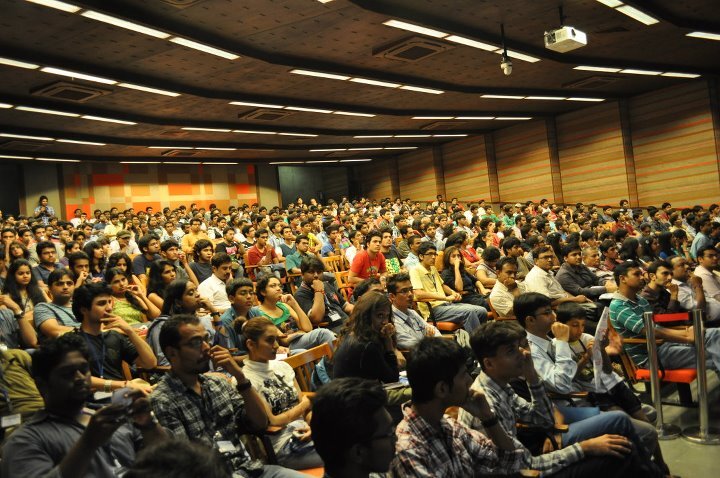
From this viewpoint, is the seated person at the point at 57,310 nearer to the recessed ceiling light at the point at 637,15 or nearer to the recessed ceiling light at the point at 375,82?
the recessed ceiling light at the point at 375,82

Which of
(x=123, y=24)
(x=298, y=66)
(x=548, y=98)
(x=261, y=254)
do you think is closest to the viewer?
(x=123, y=24)

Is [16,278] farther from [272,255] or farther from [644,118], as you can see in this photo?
[644,118]

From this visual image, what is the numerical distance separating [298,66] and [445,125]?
23.5ft

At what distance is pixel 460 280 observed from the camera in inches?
222

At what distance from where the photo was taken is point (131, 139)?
11906 millimetres

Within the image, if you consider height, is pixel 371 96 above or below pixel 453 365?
above

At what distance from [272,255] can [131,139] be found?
6.35 metres

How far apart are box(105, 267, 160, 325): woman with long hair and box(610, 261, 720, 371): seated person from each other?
3459 mm

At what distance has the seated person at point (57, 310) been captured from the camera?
3.36 metres

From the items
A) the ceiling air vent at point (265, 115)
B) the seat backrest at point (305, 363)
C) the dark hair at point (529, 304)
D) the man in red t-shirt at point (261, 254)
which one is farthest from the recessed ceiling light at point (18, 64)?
the dark hair at point (529, 304)

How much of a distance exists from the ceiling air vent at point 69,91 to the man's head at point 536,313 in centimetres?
709

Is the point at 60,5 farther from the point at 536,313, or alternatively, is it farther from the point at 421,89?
the point at 421,89

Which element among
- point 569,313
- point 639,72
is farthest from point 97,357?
point 639,72

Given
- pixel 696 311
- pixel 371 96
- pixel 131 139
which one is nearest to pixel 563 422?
pixel 696 311
